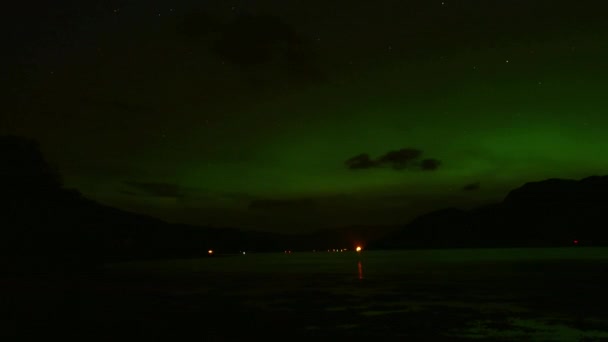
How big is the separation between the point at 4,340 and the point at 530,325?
20303mm

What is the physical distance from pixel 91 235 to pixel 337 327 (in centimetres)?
17821

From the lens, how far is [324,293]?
43.5 meters

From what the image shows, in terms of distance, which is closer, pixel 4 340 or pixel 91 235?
pixel 4 340

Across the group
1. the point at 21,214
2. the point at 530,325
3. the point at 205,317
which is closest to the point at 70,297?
the point at 205,317

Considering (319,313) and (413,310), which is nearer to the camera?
(319,313)

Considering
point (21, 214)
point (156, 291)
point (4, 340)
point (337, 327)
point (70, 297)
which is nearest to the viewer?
point (4, 340)

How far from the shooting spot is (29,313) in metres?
32.0

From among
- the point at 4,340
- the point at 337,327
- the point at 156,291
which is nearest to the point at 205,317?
the point at 337,327

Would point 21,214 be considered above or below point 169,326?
above

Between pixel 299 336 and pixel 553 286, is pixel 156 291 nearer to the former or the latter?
pixel 299 336

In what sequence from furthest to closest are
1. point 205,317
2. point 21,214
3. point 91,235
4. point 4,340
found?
point 91,235, point 21,214, point 205,317, point 4,340

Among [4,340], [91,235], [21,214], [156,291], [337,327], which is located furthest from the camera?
[91,235]

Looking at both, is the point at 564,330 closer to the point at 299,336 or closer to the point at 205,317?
the point at 299,336

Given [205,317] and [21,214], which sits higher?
[21,214]
